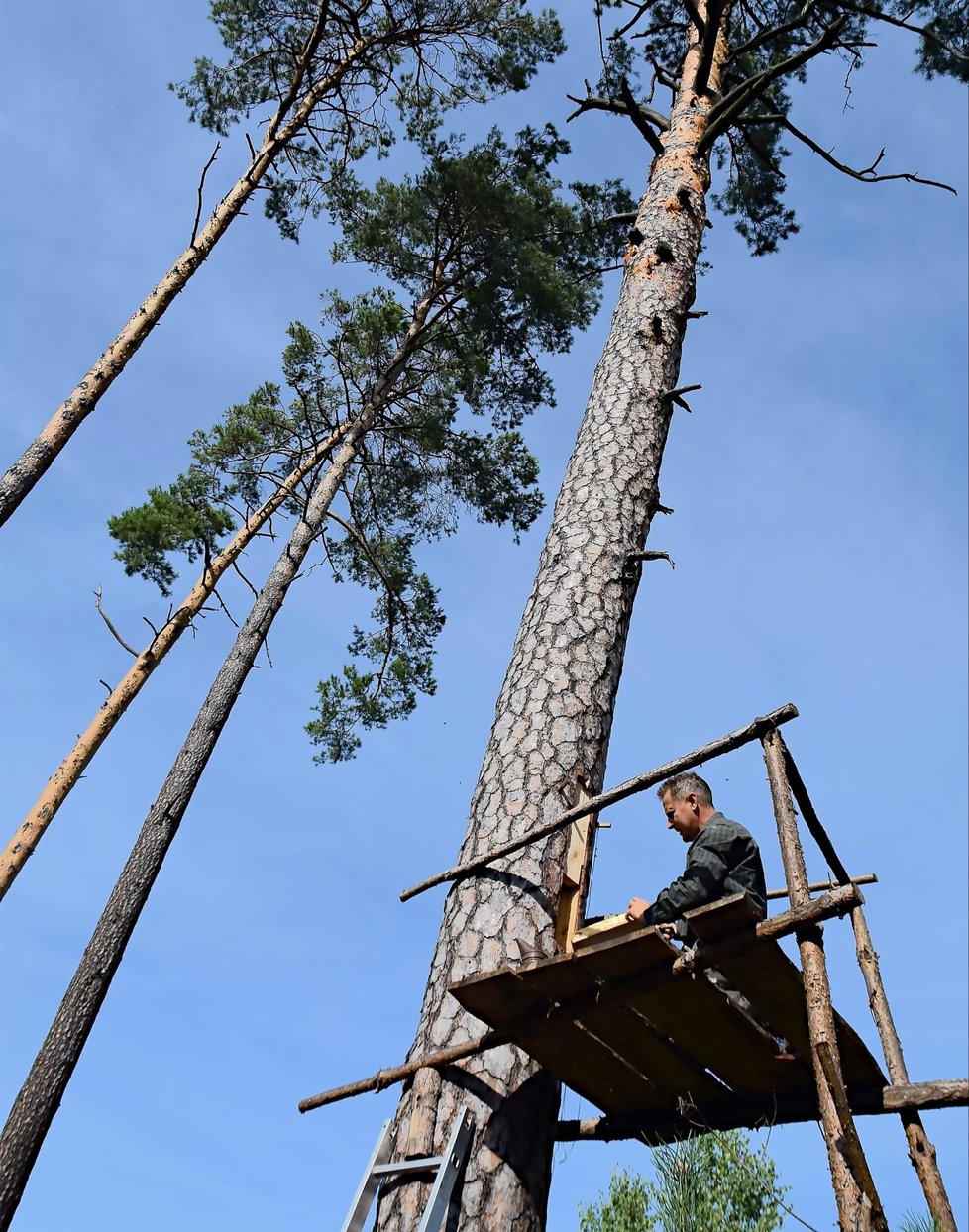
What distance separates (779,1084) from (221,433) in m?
11.2

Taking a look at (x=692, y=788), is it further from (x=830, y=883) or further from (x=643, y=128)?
(x=643, y=128)

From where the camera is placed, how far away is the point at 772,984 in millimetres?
3303

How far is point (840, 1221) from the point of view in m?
2.62

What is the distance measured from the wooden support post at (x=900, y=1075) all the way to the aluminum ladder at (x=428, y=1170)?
1.44 meters

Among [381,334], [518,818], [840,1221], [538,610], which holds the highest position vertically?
[381,334]

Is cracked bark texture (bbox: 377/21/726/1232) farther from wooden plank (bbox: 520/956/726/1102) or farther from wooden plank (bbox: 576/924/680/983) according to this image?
wooden plank (bbox: 576/924/680/983)

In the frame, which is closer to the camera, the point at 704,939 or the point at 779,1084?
the point at 704,939

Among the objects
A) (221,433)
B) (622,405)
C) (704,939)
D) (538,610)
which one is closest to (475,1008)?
(704,939)

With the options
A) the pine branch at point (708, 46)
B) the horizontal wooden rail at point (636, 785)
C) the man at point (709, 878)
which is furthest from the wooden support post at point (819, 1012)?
the pine branch at point (708, 46)

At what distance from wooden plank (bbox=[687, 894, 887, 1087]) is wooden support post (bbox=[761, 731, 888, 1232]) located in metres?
0.13

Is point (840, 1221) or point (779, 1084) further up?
point (779, 1084)

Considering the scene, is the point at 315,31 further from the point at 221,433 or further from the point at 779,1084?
the point at 779,1084

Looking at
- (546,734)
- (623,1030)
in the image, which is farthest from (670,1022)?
(546,734)

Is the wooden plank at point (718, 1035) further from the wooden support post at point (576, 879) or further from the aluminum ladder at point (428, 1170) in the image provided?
the aluminum ladder at point (428, 1170)
